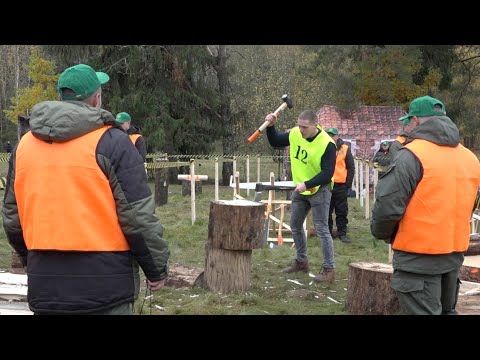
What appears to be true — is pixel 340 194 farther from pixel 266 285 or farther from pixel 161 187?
pixel 161 187

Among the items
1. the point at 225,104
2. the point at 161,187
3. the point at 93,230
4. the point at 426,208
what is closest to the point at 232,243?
the point at 426,208

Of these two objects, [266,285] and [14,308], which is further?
[266,285]

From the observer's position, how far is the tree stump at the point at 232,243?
7160 mm

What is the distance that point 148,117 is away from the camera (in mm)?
27062

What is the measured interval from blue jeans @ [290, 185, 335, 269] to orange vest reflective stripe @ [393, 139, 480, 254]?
134 inches

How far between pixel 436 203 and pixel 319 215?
3569mm

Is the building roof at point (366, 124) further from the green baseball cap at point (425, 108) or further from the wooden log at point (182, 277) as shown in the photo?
the green baseball cap at point (425, 108)

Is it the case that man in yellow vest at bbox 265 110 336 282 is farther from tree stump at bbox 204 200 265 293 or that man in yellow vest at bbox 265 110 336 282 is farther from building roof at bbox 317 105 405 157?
building roof at bbox 317 105 405 157

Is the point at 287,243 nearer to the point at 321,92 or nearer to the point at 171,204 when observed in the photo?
the point at 171,204

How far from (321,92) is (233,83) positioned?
457 cm

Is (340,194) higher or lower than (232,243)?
higher

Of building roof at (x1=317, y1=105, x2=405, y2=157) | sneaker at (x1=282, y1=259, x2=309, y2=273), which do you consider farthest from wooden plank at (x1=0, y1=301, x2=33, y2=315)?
building roof at (x1=317, y1=105, x2=405, y2=157)

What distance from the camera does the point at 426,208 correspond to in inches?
169

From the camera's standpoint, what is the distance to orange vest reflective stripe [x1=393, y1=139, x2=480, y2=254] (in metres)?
4.27
